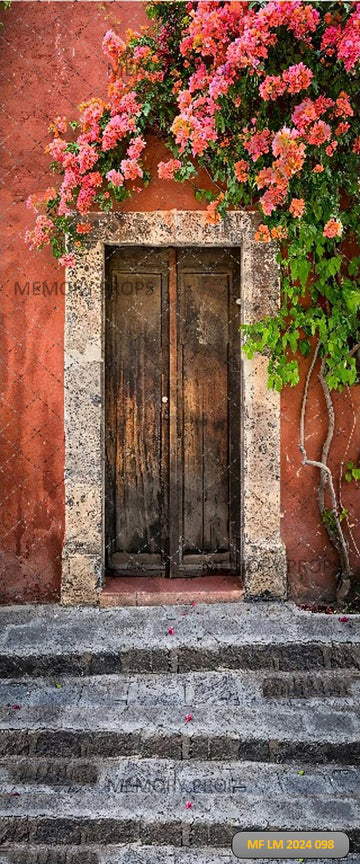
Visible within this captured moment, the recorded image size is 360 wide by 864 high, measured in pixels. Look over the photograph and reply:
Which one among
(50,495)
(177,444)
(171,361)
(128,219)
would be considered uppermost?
(128,219)

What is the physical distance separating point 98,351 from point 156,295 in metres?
0.59

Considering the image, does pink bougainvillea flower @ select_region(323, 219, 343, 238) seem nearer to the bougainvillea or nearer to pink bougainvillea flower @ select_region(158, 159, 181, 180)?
the bougainvillea

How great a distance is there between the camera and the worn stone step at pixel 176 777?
9.90 feet

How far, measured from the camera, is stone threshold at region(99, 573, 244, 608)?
4.45 metres

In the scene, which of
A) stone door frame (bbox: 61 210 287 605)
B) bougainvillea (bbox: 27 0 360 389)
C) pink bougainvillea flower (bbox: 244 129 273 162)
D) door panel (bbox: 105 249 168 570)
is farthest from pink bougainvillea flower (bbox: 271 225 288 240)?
door panel (bbox: 105 249 168 570)

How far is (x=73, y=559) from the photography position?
446 cm

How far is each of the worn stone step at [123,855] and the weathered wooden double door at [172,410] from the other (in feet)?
6.77

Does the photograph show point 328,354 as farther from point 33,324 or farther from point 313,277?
point 33,324

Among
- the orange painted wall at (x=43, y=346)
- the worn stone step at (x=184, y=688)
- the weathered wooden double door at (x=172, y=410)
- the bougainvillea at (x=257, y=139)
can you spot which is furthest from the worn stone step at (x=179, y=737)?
the bougainvillea at (x=257, y=139)

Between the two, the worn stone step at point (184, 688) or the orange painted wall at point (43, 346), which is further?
the orange painted wall at point (43, 346)

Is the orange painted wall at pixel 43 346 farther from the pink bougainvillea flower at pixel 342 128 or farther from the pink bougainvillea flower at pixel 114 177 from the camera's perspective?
the pink bougainvillea flower at pixel 342 128

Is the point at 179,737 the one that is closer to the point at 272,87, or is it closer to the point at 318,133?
the point at 318,133

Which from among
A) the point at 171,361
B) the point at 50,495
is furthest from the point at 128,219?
the point at 50,495

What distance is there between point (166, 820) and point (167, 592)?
5.64 ft
